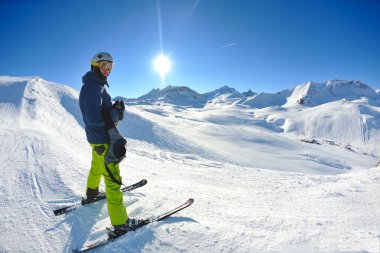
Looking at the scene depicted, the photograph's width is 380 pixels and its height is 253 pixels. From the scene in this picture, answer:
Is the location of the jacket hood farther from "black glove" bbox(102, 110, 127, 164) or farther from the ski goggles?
"black glove" bbox(102, 110, 127, 164)

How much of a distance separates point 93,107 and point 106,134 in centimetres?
44

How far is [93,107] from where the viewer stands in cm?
388

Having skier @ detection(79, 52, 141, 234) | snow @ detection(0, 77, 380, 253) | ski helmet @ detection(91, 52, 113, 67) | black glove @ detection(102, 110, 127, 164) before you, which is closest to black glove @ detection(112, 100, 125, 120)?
skier @ detection(79, 52, 141, 234)

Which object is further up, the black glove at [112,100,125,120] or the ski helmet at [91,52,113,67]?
the ski helmet at [91,52,113,67]

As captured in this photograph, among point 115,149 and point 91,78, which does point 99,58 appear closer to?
point 91,78

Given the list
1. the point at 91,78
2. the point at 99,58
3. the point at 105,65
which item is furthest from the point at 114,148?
the point at 99,58

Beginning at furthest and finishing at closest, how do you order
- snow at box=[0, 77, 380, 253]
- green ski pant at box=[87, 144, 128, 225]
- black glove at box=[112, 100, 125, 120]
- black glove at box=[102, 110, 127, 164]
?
black glove at box=[112, 100, 125, 120] → black glove at box=[102, 110, 127, 164] → green ski pant at box=[87, 144, 128, 225] → snow at box=[0, 77, 380, 253]

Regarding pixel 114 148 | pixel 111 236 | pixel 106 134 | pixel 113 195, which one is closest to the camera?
pixel 111 236

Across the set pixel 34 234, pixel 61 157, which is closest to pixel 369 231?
pixel 34 234

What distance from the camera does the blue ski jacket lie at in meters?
3.88

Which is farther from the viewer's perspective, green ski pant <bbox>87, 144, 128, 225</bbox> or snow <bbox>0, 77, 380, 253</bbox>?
green ski pant <bbox>87, 144, 128, 225</bbox>

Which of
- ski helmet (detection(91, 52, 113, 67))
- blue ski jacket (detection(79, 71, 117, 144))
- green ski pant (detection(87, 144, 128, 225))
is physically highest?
ski helmet (detection(91, 52, 113, 67))

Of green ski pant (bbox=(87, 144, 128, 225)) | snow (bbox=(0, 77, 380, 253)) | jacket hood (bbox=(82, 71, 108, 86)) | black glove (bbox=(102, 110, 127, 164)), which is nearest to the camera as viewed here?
snow (bbox=(0, 77, 380, 253))

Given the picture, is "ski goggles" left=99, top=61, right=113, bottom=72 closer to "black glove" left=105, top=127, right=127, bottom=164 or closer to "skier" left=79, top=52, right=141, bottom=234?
"skier" left=79, top=52, right=141, bottom=234
